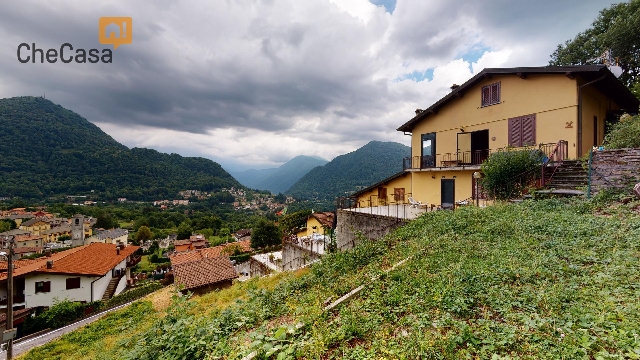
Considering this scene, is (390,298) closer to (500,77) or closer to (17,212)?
(500,77)

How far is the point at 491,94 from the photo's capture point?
1502 cm

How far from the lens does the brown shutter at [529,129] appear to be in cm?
1330

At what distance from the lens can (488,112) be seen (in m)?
15.1

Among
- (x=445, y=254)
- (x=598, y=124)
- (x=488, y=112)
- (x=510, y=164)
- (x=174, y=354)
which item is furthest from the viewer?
(x=488, y=112)

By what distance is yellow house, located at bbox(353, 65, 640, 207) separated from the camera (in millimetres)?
12367

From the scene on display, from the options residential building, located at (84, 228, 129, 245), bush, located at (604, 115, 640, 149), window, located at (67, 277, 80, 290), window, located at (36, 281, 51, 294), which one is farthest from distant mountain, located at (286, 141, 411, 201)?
bush, located at (604, 115, 640, 149)

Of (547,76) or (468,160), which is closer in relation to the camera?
(547,76)

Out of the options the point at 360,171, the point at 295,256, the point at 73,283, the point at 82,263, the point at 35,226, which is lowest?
the point at 35,226

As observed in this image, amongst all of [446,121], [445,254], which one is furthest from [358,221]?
[446,121]

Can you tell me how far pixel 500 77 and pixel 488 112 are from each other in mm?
1940

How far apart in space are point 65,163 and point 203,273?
472 ft

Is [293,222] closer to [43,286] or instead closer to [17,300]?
[43,286]

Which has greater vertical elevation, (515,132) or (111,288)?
(515,132)

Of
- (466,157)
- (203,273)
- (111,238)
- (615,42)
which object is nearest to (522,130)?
(466,157)
